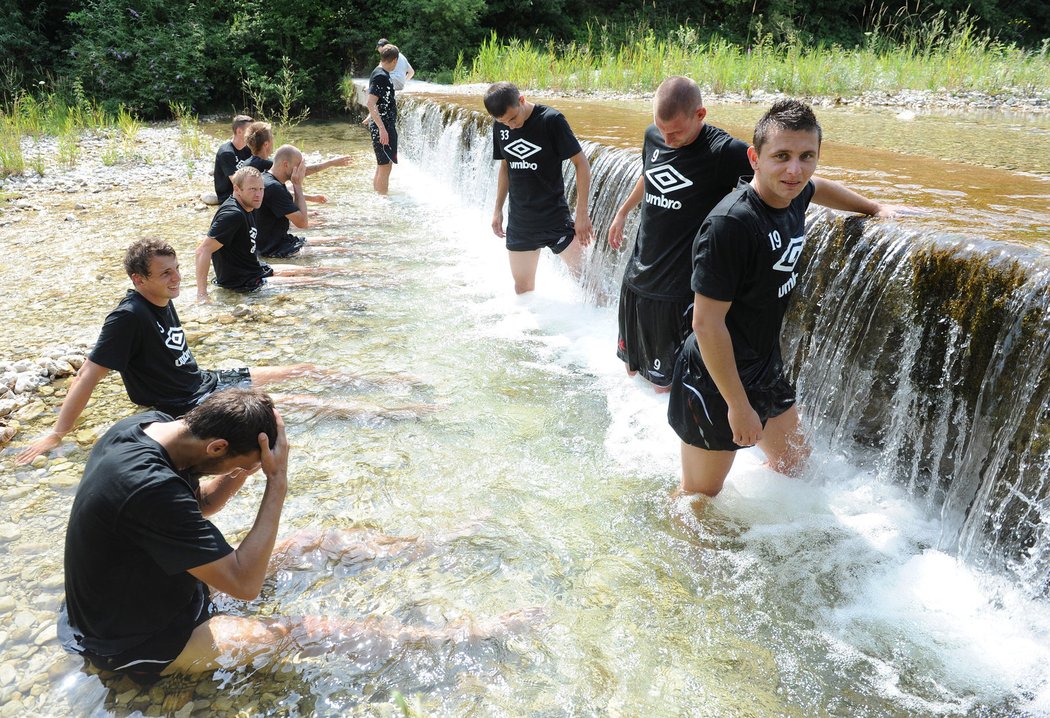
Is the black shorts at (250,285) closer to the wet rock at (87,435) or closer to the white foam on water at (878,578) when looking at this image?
the wet rock at (87,435)

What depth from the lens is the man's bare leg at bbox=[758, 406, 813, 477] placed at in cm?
332

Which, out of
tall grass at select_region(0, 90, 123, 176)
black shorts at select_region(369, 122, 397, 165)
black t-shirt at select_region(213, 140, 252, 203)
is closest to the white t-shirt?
black shorts at select_region(369, 122, 397, 165)

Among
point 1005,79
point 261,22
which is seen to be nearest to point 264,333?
point 1005,79

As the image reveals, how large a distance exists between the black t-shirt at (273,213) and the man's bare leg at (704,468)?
5.57 m

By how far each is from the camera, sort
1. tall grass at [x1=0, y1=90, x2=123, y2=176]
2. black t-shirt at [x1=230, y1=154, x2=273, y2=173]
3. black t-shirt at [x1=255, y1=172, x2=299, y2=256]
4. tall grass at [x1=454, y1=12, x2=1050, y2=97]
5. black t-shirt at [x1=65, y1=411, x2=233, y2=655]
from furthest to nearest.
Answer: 1. tall grass at [x1=0, y1=90, x2=123, y2=176]
2. tall grass at [x1=454, y1=12, x2=1050, y2=97]
3. black t-shirt at [x1=230, y1=154, x2=273, y2=173]
4. black t-shirt at [x1=255, y1=172, x2=299, y2=256]
5. black t-shirt at [x1=65, y1=411, x2=233, y2=655]

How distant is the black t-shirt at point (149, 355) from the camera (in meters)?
3.68

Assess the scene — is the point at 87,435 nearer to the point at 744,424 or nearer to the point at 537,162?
the point at 537,162

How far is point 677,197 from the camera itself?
144 inches

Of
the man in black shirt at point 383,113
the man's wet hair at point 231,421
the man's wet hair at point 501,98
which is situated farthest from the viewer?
the man in black shirt at point 383,113

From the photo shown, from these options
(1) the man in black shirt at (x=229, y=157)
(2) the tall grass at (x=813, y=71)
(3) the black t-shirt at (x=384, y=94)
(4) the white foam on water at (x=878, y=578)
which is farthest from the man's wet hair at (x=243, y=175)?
(2) the tall grass at (x=813, y=71)

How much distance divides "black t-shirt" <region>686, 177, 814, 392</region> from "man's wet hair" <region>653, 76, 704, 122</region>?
769mm

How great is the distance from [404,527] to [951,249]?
283cm

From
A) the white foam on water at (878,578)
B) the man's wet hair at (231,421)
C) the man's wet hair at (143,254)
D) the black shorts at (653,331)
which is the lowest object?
the white foam on water at (878,578)

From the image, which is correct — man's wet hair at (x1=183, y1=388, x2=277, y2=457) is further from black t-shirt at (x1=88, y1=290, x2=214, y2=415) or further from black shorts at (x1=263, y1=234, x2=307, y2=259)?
black shorts at (x1=263, y1=234, x2=307, y2=259)
